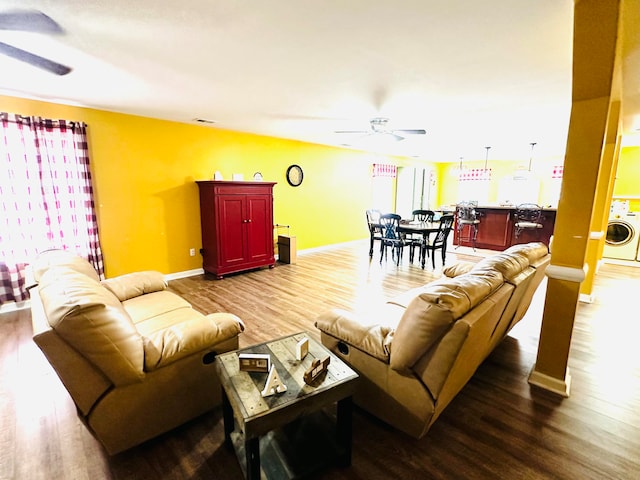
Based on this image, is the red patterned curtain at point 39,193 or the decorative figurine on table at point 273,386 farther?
the red patterned curtain at point 39,193

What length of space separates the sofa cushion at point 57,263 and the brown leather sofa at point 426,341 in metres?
1.74

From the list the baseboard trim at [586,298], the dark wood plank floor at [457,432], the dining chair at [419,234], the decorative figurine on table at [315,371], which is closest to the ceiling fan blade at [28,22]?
the dark wood plank floor at [457,432]

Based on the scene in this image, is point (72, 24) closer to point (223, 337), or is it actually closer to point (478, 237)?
point (223, 337)

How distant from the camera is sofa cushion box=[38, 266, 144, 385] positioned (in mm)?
1199

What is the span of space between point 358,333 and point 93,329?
129 centimetres

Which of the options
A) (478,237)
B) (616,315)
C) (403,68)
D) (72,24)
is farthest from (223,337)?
(478,237)

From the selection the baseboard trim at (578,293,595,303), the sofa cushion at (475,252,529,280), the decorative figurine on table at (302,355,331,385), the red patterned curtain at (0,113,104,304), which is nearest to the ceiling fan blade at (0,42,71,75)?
the red patterned curtain at (0,113,104,304)

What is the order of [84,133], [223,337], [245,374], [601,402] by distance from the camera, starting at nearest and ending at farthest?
1. [245,374]
2. [223,337]
3. [601,402]
4. [84,133]

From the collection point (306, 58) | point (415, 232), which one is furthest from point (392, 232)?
point (306, 58)

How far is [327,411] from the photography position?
179cm

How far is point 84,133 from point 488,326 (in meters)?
4.54

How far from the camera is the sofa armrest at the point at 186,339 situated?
1524 mm

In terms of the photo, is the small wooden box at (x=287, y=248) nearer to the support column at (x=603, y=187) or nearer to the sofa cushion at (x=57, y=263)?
the sofa cushion at (x=57, y=263)

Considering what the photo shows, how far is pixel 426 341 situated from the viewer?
1.36 metres
